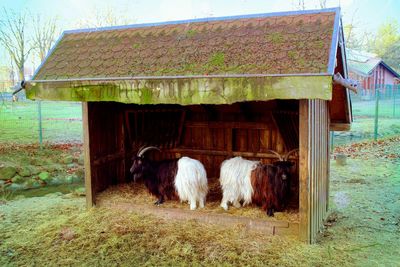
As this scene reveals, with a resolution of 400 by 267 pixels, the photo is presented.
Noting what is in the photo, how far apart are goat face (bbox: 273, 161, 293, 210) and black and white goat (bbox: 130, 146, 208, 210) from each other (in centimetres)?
130

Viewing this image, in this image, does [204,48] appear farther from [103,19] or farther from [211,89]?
[103,19]

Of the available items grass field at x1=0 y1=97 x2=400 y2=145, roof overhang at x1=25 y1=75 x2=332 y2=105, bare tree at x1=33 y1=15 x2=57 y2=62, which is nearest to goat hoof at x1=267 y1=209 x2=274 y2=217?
roof overhang at x1=25 y1=75 x2=332 y2=105

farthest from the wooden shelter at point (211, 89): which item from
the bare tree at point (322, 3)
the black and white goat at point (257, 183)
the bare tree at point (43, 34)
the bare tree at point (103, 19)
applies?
the bare tree at point (103, 19)

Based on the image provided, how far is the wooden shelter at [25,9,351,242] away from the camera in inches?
202

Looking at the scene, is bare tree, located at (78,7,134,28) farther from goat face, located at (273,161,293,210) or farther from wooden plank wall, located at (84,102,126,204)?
goat face, located at (273,161,293,210)

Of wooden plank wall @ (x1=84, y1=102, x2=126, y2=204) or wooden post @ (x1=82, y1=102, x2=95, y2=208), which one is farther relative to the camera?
wooden plank wall @ (x1=84, y1=102, x2=126, y2=204)

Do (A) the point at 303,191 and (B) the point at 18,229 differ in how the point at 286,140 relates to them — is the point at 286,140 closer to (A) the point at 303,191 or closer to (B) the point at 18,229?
(A) the point at 303,191

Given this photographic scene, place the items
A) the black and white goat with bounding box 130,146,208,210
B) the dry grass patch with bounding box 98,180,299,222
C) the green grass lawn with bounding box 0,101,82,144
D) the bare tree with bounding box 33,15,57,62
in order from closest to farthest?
the dry grass patch with bounding box 98,180,299,222
the black and white goat with bounding box 130,146,208,210
the green grass lawn with bounding box 0,101,82,144
the bare tree with bounding box 33,15,57,62

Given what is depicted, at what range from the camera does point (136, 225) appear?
632cm

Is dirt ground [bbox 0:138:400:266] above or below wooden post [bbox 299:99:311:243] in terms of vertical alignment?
below

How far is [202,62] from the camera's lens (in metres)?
5.68

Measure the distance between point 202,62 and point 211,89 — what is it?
2.17ft

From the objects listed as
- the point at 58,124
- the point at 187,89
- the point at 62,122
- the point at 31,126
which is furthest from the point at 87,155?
the point at 62,122

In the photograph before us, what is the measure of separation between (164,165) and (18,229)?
2.69m
